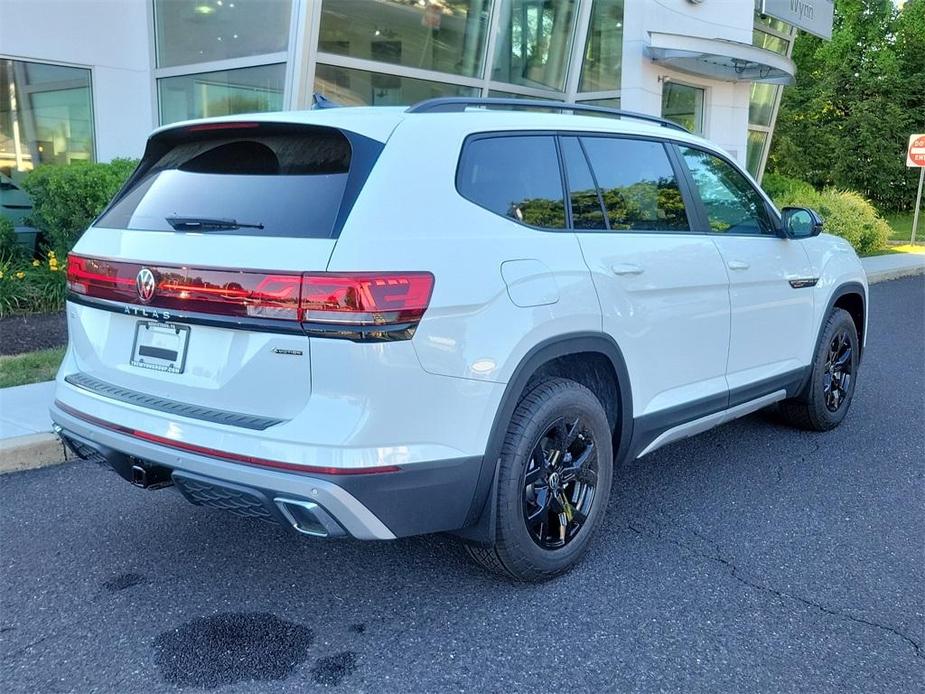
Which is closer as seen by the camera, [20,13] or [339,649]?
[339,649]

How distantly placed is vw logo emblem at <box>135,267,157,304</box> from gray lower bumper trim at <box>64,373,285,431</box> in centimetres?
36

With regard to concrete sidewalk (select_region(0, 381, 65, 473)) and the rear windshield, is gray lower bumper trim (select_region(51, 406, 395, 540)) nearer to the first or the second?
the rear windshield

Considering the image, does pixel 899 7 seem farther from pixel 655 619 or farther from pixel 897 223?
pixel 655 619

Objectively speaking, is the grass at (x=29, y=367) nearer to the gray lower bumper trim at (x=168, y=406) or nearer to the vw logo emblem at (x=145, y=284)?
the gray lower bumper trim at (x=168, y=406)

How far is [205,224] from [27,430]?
9.01ft

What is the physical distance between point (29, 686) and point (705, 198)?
3708 millimetres

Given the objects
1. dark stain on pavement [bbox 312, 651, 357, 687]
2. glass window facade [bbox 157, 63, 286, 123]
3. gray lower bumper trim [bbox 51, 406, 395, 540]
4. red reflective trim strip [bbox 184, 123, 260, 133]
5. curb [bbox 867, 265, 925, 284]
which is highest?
glass window facade [bbox 157, 63, 286, 123]

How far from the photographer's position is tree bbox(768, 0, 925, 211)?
3045cm

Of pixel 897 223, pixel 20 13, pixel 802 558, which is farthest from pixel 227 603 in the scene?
pixel 897 223

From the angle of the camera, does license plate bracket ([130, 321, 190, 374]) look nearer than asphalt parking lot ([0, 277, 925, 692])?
No

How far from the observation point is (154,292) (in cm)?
303

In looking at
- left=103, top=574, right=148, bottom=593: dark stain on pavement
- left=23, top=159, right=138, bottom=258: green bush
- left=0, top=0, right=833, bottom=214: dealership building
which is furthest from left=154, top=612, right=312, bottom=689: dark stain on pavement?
left=0, top=0, right=833, bottom=214: dealership building

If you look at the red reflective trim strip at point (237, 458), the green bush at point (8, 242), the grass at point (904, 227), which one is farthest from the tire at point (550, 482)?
the grass at point (904, 227)

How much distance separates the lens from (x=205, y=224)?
302 centimetres
